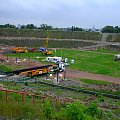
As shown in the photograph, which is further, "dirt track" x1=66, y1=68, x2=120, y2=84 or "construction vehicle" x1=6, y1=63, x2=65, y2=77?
"dirt track" x1=66, y1=68, x2=120, y2=84

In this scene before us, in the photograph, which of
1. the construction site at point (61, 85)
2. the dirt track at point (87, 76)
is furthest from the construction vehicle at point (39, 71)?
the dirt track at point (87, 76)

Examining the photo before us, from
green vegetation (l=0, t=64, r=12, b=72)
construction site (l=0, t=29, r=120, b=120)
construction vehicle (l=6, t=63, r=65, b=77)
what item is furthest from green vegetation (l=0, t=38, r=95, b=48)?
construction vehicle (l=6, t=63, r=65, b=77)

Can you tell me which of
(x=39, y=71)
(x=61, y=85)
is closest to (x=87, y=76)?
(x=39, y=71)

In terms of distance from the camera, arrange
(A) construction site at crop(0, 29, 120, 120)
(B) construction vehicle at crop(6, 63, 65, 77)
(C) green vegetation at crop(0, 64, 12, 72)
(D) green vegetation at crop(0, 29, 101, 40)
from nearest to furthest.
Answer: (A) construction site at crop(0, 29, 120, 120) < (B) construction vehicle at crop(6, 63, 65, 77) < (C) green vegetation at crop(0, 64, 12, 72) < (D) green vegetation at crop(0, 29, 101, 40)

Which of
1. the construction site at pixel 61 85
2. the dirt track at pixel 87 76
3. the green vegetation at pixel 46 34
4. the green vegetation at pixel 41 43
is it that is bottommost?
the dirt track at pixel 87 76

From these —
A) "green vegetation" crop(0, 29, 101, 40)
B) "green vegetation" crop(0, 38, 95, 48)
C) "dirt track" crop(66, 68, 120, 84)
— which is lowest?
"dirt track" crop(66, 68, 120, 84)

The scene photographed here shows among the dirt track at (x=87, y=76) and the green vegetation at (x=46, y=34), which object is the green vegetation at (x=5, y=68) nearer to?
the dirt track at (x=87, y=76)

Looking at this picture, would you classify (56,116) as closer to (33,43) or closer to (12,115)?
(12,115)

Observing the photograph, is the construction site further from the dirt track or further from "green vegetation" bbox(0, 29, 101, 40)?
"green vegetation" bbox(0, 29, 101, 40)

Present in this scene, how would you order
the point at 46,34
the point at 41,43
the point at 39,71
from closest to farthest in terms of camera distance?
the point at 39,71 < the point at 41,43 < the point at 46,34

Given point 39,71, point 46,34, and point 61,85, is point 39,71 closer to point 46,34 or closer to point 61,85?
point 61,85

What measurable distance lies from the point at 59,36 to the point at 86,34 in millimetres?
12832

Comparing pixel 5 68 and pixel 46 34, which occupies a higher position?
pixel 46 34

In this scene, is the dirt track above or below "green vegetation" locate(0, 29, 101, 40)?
below
